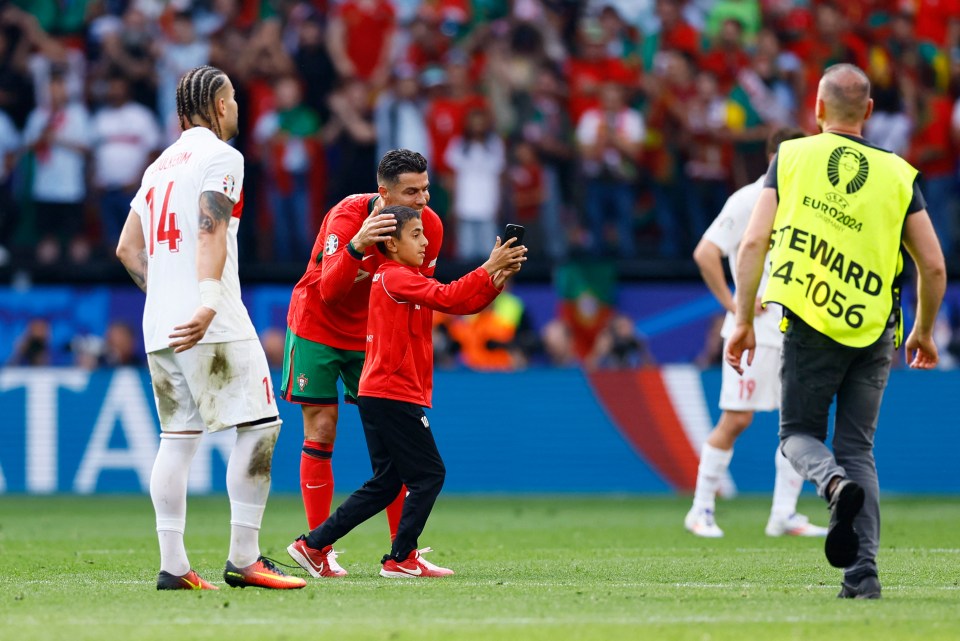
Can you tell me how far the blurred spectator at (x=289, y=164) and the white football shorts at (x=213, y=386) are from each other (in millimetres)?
10031

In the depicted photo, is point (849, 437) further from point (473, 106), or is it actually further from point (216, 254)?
point (473, 106)

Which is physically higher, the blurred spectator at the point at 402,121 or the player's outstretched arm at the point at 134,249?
the blurred spectator at the point at 402,121

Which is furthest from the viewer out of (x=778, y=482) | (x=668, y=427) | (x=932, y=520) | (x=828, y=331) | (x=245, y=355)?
(x=668, y=427)

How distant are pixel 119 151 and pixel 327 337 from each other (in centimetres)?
916

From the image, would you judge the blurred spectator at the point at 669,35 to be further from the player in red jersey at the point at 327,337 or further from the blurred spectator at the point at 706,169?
the player in red jersey at the point at 327,337

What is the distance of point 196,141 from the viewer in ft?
22.4

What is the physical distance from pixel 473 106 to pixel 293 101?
6.63 feet

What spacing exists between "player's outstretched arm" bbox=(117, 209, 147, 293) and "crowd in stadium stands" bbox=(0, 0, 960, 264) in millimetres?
9580

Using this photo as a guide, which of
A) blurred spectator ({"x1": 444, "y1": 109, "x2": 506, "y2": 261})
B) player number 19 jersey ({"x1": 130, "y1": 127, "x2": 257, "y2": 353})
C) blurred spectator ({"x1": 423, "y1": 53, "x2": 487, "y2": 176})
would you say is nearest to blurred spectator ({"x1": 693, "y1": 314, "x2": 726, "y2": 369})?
blurred spectator ({"x1": 444, "y1": 109, "x2": 506, "y2": 261})

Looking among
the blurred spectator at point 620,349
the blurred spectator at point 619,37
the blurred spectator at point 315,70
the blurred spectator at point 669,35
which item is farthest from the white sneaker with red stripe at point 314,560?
the blurred spectator at point 669,35

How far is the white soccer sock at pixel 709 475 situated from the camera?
10484mm

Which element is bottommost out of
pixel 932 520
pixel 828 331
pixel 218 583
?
pixel 932 520

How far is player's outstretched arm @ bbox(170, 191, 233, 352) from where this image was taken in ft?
21.2

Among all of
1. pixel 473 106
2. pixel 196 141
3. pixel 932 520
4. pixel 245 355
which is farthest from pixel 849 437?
pixel 473 106
